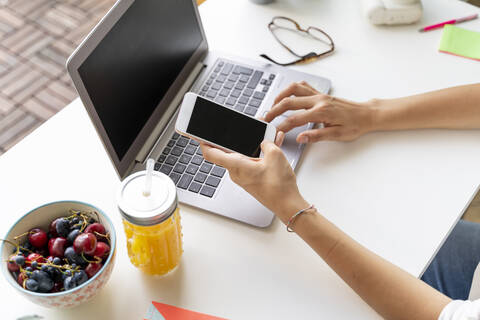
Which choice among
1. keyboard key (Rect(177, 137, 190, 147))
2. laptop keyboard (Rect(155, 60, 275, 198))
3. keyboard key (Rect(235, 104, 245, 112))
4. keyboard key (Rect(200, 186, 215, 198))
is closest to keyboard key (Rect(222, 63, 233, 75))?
laptop keyboard (Rect(155, 60, 275, 198))

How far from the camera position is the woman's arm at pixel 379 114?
93 centimetres

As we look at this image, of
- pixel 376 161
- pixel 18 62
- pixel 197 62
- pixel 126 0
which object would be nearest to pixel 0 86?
pixel 18 62

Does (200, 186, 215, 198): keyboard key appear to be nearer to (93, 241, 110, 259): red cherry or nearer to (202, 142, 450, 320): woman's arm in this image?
(202, 142, 450, 320): woman's arm

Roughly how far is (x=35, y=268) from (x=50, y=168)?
0.99 feet

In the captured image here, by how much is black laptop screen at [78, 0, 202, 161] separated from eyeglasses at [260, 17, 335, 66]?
24 centimetres

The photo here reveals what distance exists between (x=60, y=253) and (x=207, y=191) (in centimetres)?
29

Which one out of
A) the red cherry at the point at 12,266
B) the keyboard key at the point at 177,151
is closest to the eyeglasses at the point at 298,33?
the keyboard key at the point at 177,151

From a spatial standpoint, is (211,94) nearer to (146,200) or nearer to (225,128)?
(225,128)

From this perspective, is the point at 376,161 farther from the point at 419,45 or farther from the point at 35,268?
the point at 35,268

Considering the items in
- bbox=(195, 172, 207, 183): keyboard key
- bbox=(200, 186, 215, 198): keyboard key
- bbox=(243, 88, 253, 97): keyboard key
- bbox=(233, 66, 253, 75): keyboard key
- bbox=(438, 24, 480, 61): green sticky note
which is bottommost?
bbox=(200, 186, 215, 198): keyboard key

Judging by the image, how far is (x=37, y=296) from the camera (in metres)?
0.62

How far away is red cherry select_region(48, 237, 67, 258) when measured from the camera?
667 millimetres

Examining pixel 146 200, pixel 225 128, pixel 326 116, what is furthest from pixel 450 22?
pixel 146 200

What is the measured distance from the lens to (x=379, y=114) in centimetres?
95
